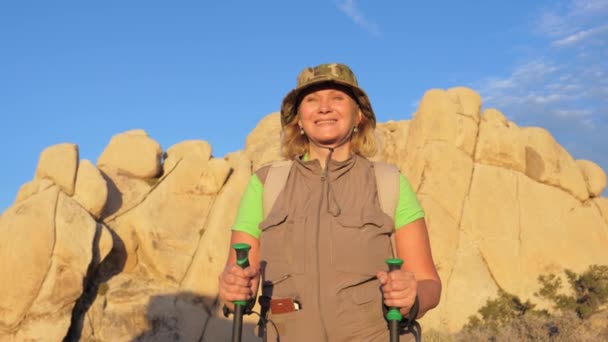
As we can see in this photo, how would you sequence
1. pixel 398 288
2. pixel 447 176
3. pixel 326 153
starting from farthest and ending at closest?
1. pixel 447 176
2. pixel 326 153
3. pixel 398 288

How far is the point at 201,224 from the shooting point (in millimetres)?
23609

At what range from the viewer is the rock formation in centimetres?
1998

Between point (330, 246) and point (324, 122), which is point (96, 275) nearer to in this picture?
point (324, 122)

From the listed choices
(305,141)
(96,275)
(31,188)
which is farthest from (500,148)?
(305,141)

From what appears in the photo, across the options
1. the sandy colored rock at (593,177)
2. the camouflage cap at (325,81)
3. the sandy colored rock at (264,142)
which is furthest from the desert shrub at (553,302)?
the camouflage cap at (325,81)

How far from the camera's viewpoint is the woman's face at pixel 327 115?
3.75m

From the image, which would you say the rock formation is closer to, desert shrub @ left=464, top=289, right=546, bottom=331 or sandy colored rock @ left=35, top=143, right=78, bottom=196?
sandy colored rock @ left=35, top=143, right=78, bottom=196

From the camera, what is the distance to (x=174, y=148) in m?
25.8

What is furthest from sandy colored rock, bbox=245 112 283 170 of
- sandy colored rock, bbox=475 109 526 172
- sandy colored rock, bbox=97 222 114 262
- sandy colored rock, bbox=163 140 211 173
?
sandy colored rock, bbox=475 109 526 172

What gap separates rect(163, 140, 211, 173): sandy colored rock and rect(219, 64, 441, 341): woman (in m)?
21.4

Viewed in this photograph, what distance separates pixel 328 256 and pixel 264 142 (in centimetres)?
2403

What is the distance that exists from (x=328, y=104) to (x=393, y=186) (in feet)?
2.29

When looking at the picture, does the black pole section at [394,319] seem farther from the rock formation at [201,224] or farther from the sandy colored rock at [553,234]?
the sandy colored rock at [553,234]

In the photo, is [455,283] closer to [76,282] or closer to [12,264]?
[76,282]
